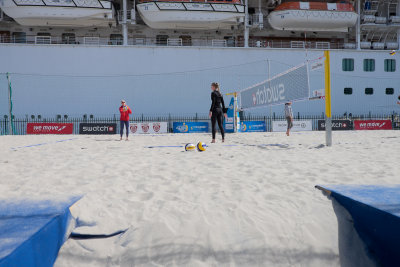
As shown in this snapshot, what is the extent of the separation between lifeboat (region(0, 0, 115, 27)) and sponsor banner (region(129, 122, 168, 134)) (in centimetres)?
1136

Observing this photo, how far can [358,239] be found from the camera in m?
2.07

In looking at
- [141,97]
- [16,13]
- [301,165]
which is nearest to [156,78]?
[141,97]

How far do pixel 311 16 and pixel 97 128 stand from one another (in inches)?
826

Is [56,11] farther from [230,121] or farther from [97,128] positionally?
[230,121]

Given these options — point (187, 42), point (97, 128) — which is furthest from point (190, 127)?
point (187, 42)

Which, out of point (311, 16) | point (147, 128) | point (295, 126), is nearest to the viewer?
point (147, 128)

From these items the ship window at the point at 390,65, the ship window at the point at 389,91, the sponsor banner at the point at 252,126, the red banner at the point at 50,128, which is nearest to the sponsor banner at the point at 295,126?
the sponsor banner at the point at 252,126

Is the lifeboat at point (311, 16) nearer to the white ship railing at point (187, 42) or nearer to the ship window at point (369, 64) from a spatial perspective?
the white ship railing at point (187, 42)

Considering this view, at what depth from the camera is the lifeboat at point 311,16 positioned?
24.9 metres

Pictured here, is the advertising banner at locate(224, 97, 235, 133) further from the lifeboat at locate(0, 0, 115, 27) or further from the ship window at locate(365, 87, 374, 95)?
the ship window at locate(365, 87, 374, 95)

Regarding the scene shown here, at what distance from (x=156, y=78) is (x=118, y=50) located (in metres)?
4.07

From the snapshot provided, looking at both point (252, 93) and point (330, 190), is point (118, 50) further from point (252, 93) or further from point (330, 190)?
point (330, 190)

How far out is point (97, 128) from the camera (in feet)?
60.4

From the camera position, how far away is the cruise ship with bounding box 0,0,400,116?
924 inches
